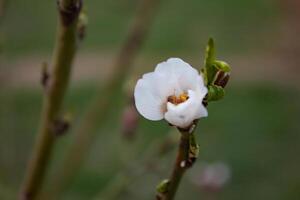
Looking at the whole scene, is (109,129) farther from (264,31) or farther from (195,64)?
(264,31)

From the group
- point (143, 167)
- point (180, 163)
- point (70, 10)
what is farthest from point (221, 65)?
point (143, 167)

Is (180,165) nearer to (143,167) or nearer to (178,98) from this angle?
(178,98)

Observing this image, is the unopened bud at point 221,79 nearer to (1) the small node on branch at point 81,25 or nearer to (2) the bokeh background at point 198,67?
(1) the small node on branch at point 81,25

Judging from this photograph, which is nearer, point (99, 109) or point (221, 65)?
point (221, 65)

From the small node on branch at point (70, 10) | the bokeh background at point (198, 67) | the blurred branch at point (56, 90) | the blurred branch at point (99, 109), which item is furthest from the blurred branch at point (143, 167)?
the bokeh background at point (198, 67)

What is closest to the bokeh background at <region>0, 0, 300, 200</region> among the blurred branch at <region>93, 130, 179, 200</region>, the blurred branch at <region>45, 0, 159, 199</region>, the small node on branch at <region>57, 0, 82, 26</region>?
the blurred branch at <region>45, 0, 159, 199</region>
